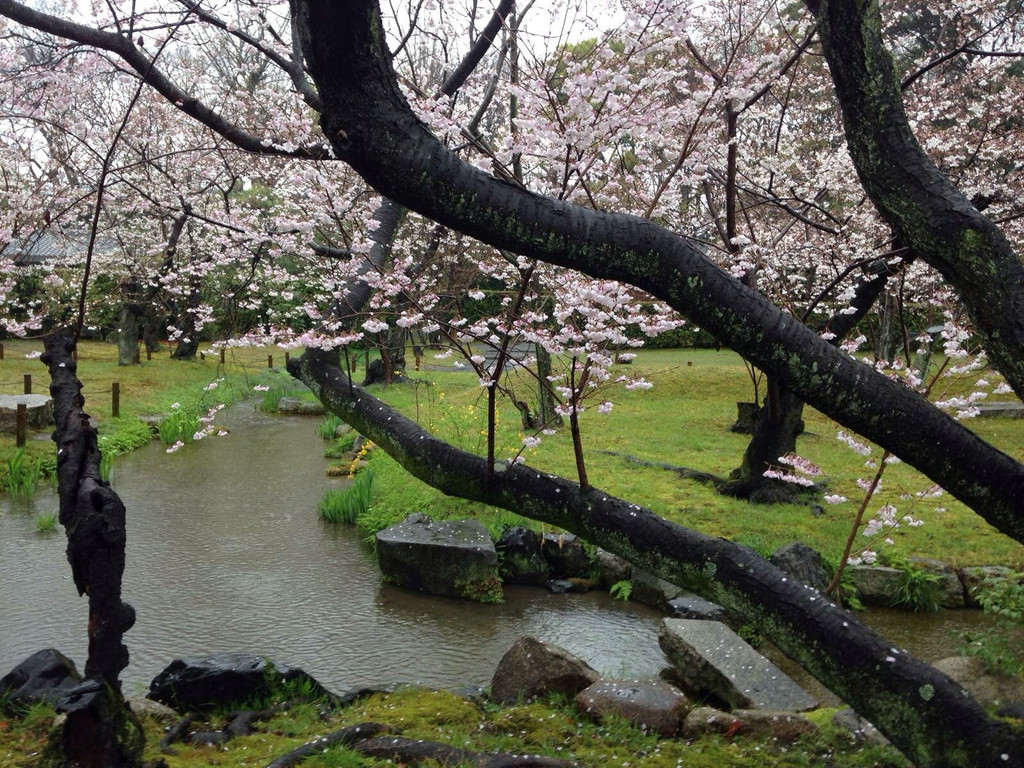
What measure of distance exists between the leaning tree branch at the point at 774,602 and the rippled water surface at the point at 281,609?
2.63 m

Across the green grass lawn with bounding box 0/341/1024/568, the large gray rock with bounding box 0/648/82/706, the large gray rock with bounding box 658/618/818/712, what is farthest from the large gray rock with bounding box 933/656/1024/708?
the large gray rock with bounding box 0/648/82/706

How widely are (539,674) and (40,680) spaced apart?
2.72m

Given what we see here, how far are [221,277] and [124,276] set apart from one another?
221 centimetres

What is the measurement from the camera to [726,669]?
4.99m

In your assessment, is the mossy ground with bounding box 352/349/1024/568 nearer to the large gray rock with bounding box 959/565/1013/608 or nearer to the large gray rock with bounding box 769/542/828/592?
the large gray rock with bounding box 959/565/1013/608

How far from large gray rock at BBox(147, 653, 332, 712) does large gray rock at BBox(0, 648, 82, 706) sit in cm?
46

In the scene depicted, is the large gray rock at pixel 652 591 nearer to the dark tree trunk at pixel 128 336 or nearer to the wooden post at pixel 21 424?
the wooden post at pixel 21 424

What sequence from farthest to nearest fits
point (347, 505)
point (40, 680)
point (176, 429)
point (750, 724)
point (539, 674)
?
point (176, 429), point (347, 505), point (539, 674), point (40, 680), point (750, 724)

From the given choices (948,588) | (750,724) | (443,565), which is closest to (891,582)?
(948,588)

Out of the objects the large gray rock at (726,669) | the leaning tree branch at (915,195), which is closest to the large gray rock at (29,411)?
the large gray rock at (726,669)

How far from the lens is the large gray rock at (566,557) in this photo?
7.30m

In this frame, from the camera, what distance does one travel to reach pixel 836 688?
260 cm

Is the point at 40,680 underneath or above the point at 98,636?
underneath

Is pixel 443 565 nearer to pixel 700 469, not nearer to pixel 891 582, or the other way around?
pixel 891 582
